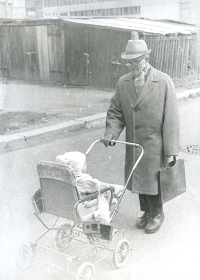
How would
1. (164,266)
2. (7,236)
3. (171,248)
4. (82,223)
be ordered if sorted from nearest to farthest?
1. (82,223)
2. (164,266)
3. (171,248)
4. (7,236)

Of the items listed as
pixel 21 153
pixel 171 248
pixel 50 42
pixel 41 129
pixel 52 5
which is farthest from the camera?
pixel 50 42

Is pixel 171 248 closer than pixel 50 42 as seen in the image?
Yes

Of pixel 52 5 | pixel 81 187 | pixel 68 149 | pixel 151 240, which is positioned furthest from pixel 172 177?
pixel 52 5

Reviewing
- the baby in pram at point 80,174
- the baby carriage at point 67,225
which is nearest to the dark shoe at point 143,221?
the baby carriage at point 67,225

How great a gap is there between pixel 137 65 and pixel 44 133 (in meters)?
4.72

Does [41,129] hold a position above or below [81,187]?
below

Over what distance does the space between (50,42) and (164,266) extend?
14.0m

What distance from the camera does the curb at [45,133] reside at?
303 inches

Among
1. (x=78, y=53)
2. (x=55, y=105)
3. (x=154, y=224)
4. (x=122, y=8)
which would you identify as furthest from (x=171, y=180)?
(x=122, y=8)

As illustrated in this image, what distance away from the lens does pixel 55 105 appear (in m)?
11.6

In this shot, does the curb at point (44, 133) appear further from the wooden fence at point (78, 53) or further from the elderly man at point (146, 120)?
the wooden fence at point (78, 53)

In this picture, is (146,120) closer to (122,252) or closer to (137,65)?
(137,65)

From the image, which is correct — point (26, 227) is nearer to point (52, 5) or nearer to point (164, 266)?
point (164, 266)

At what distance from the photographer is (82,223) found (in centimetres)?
329
